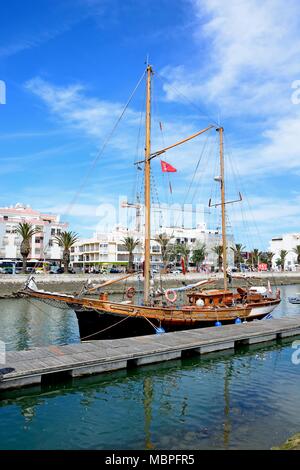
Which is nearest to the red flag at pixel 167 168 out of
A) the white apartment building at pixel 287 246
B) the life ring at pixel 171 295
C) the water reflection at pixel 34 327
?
the life ring at pixel 171 295

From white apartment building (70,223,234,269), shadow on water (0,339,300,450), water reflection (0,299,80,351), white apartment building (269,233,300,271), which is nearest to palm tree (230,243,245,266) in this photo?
white apartment building (70,223,234,269)

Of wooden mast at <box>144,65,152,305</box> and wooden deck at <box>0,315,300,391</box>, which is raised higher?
wooden mast at <box>144,65,152,305</box>

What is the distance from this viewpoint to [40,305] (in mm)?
45469

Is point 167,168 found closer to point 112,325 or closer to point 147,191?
point 147,191

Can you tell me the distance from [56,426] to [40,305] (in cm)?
3512

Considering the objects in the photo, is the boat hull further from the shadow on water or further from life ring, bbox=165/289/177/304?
the shadow on water

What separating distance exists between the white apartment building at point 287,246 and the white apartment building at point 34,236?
300 feet

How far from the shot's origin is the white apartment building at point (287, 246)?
156 m

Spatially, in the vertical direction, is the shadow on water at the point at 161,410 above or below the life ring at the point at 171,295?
below

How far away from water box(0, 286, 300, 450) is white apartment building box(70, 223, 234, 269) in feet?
273

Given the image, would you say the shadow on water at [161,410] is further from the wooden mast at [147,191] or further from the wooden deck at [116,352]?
the wooden mast at [147,191]

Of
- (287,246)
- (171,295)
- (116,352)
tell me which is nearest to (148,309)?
(171,295)

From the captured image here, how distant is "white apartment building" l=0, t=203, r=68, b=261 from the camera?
94.5 metres
